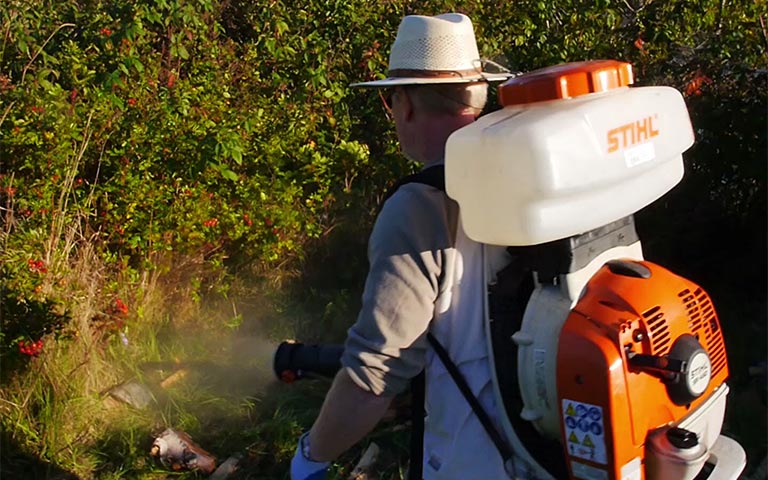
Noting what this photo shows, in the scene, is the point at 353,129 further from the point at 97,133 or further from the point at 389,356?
the point at 389,356

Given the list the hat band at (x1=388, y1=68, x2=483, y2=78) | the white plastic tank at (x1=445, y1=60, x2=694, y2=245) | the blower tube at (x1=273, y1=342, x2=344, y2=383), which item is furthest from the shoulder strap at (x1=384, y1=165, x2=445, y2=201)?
the blower tube at (x1=273, y1=342, x2=344, y2=383)

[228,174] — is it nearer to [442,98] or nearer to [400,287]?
[442,98]

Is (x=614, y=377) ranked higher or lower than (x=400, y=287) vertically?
lower

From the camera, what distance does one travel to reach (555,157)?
1621 millimetres

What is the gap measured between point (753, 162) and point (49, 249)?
359 centimetres

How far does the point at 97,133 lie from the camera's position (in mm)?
4102

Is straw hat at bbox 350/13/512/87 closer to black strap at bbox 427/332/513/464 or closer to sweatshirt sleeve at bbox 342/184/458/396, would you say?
sweatshirt sleeve at bbox 342/184/458/396

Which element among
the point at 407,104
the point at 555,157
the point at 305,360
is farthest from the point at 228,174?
the point at 555,157

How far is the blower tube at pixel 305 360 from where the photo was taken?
2154mm

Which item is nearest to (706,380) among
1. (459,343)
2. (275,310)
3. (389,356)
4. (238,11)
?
(459,343)

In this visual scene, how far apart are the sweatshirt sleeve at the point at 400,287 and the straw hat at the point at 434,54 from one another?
31cm

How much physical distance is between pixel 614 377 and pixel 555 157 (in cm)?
43

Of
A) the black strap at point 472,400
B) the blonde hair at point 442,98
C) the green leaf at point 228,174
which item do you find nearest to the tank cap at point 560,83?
the blonde hair at point 442,98

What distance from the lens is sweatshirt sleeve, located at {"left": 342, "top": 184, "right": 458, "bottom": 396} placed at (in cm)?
180
